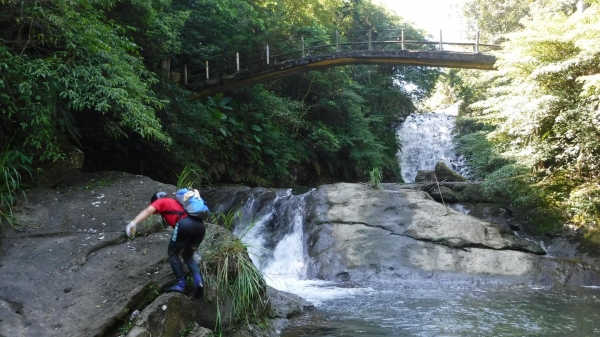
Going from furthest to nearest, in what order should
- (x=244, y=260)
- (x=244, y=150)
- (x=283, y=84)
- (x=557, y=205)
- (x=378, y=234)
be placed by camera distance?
(x=283, y=84)
(x=244, y=150)
(x=557, y=205)
(x=378, y=234)
(x=244, y=260)

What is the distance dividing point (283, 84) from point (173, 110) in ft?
28.8

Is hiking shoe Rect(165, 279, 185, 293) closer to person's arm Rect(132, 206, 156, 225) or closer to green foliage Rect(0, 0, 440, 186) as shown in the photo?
person's arm Rect(132, 206, 156, 225)

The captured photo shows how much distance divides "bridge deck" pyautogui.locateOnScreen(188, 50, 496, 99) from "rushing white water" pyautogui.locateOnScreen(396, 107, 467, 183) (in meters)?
7.39

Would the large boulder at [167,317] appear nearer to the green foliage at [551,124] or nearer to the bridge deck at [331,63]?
the green foliage at [551,124]

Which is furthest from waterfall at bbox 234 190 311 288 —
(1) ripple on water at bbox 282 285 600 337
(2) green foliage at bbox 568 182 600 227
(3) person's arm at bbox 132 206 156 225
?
(2) green foliage at bbox 568 182 600 227

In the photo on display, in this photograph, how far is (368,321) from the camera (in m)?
6.53

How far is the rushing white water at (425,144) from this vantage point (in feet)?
76.2

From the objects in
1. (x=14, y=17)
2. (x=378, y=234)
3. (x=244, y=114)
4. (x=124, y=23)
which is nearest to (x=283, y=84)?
(x=244, y=114)

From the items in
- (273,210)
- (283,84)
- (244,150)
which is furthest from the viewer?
(283,84)

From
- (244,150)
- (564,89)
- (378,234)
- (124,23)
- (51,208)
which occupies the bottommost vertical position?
(378,234)

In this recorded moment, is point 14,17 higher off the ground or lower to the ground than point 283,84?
lower

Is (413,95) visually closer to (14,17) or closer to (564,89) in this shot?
(564,89)

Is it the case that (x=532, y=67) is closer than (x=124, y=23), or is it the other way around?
(x=124, y=23)

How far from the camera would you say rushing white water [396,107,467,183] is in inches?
914
